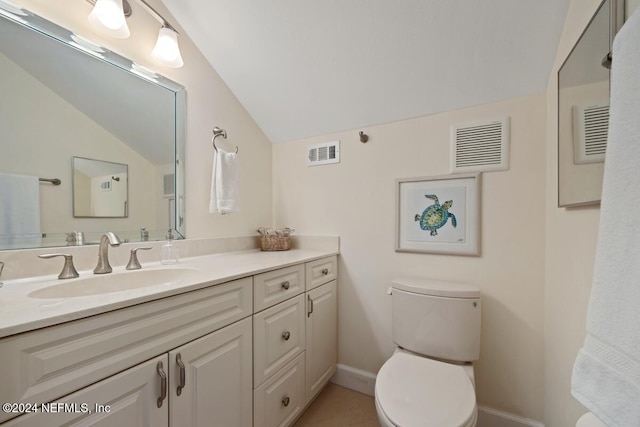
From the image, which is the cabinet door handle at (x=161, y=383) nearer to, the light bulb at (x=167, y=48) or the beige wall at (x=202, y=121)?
the beige wall at (x=202, y=121)

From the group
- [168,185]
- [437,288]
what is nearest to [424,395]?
[437,288]

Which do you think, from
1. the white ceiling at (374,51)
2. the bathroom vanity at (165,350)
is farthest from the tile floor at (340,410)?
the white ceiling at (374,51)

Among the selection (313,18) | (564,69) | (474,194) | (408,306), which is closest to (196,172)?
(313,18)

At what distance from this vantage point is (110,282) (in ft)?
3.36

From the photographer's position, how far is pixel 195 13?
1.41 m

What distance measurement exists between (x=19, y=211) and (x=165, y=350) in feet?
2.65

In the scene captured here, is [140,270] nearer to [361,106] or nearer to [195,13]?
[195,13]

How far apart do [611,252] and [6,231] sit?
68.6 inches

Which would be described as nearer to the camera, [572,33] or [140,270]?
[572,33]

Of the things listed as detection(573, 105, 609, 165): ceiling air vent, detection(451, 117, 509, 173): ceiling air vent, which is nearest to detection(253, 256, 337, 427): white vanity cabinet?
detection(451, 117, 509, 173): ceiling air vent

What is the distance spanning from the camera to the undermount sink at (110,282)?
87 centimetres

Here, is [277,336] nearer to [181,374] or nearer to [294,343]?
[294,343]

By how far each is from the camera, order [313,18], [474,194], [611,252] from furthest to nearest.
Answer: [474,194], [313,18], [611,252]

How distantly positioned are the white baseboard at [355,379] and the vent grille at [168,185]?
1621mm
